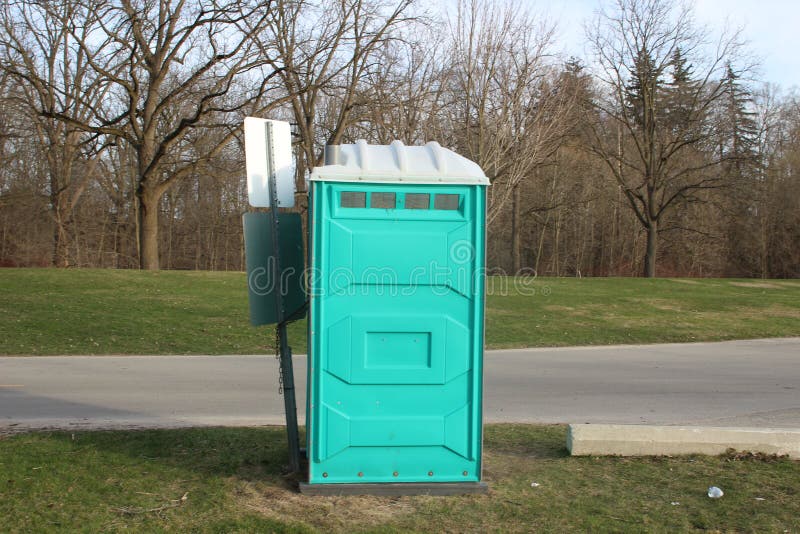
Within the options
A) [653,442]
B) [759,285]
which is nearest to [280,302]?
[653,442]

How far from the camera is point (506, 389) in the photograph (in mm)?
9469

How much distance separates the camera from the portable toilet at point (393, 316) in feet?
15.0

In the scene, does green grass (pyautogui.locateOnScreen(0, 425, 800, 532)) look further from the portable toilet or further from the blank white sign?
the blank white sign


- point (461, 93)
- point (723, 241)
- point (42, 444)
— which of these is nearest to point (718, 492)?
point (42, 444)

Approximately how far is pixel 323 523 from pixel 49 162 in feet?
117

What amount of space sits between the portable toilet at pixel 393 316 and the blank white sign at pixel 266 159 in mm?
670

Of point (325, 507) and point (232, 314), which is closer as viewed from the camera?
point (325, 507)

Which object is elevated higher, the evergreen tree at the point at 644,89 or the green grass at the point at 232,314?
the evergreen tree at the point at 644,89

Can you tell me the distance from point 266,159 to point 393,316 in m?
1.52

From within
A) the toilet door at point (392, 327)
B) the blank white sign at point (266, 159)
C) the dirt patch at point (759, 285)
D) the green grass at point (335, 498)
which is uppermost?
the blank white sign at point (266, 159)

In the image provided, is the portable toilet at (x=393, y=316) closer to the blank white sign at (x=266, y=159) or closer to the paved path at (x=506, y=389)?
the blank white sign at (x=266, y=159)

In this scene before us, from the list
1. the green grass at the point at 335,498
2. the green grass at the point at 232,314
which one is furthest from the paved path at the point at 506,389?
the green grass at the point at 335,498

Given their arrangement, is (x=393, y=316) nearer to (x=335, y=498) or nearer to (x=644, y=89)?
(x=335, y=498)

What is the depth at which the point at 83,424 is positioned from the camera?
6.87 m
